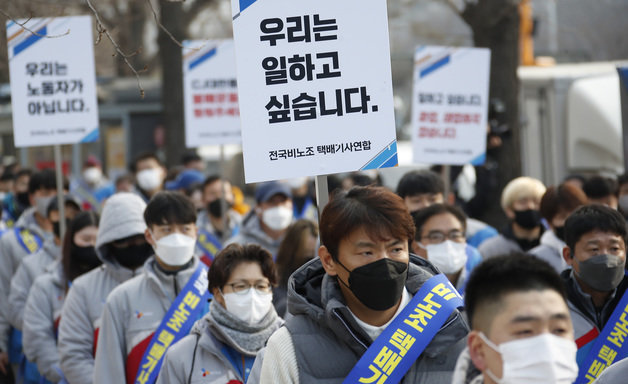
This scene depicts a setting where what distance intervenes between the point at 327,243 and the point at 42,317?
3.86m

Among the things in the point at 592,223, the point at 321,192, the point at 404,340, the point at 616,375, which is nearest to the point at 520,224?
the point at 592,223

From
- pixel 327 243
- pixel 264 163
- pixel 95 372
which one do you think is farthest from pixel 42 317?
pixel 327 243

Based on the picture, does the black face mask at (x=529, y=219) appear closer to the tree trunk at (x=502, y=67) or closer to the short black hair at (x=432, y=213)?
the short black hair at (x=432, y=213)

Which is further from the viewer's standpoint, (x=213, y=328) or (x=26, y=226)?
(x=26, y=226)

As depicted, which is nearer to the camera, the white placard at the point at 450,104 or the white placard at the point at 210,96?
the white placard at the point at 450,104

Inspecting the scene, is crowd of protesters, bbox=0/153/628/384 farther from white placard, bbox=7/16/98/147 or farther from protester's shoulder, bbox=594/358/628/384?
white placard, bbox=7/16/98/147

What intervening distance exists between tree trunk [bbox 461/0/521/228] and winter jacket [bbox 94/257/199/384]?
809cm

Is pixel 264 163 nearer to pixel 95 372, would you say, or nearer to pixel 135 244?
pixel 95 372

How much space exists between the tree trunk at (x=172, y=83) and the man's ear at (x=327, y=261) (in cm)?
1470

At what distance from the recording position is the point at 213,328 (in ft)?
16.8

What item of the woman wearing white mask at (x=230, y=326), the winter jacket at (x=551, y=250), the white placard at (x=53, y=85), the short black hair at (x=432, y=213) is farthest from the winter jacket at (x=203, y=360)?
the white placard at (x=53, y=85)

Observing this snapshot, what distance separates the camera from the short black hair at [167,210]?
623 centimetres

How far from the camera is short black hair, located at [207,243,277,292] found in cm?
524

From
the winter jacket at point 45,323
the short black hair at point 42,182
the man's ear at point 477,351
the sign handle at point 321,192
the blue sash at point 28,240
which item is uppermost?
the sign handle at point 321,192
